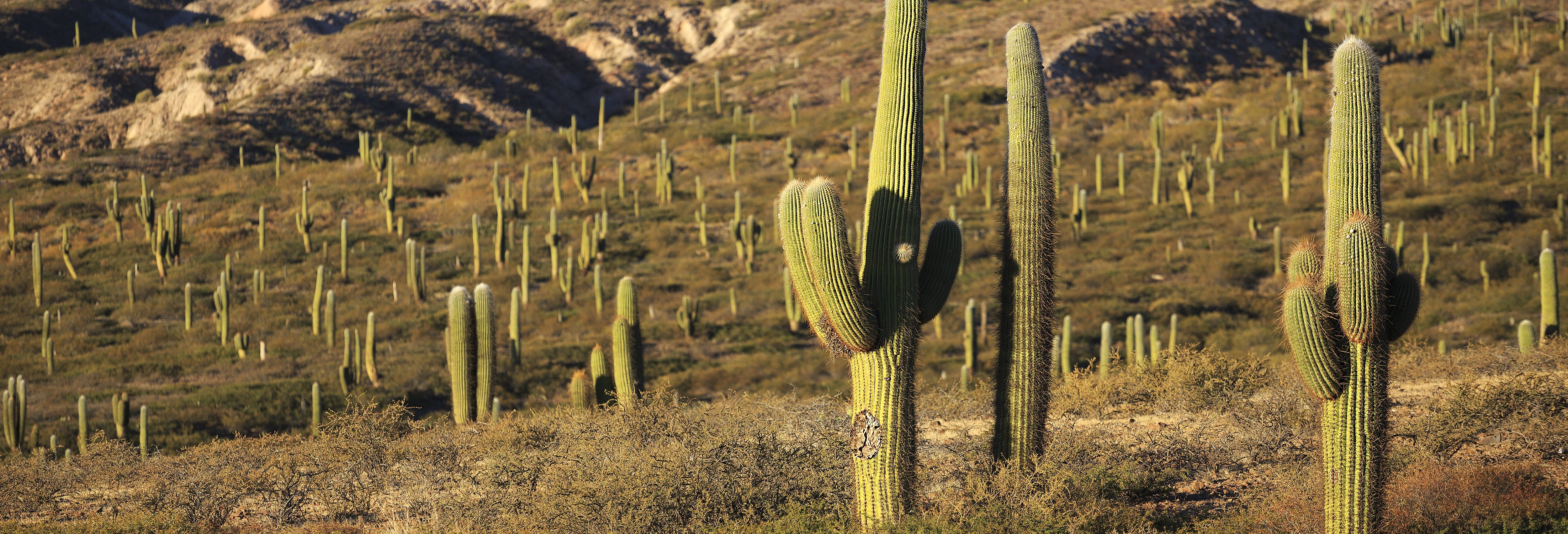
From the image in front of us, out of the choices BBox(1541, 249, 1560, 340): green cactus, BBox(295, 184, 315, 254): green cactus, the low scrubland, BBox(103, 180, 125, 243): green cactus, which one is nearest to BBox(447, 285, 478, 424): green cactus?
the low scrubland

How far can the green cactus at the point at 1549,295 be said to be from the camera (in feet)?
49.7

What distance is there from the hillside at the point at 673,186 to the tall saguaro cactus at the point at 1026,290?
1.99 ft

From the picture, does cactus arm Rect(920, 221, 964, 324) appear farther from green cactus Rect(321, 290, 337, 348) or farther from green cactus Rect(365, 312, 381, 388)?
green cactus Rect(321, 290, 337, 348)

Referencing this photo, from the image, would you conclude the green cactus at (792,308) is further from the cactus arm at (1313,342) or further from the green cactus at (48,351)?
the cactus arm at (1313,342)

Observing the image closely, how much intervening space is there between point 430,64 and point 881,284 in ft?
213

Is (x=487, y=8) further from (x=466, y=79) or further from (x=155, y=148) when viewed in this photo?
(x=155, y=148)

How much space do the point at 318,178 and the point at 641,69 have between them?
33772 millimetres

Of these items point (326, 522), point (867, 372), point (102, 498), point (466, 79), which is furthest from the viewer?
point (466, 79)

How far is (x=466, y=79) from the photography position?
6681 centimetres

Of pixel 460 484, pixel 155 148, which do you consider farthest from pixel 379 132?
pixel 460 484

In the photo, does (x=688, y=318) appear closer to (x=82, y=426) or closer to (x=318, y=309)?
(x=318, y=309)

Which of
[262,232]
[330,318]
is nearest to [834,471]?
[330,318]

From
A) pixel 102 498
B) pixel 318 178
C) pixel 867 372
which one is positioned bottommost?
pixel 102 498

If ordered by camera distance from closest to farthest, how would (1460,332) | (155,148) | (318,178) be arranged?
1. (1460,332)
2. (318,178)
3. (155,148)
